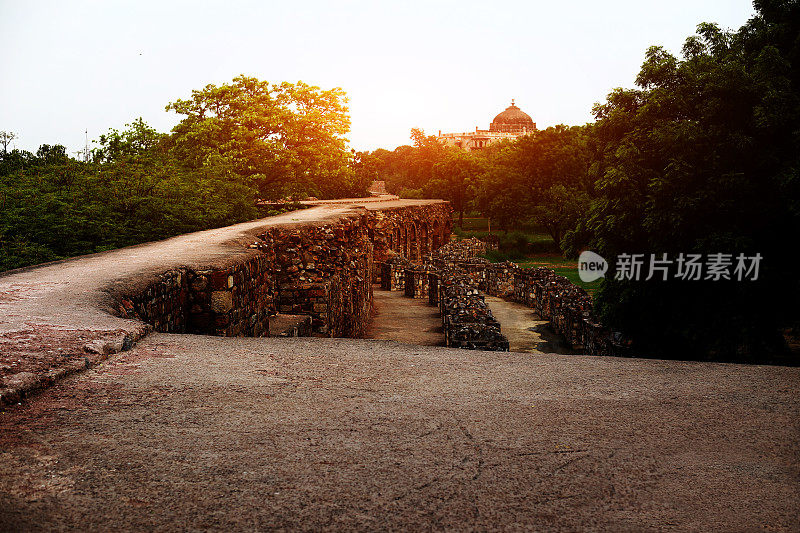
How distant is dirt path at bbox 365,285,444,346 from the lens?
1748 cm

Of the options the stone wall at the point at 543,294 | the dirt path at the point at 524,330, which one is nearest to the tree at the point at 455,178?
the stone wall at the point at 543,294

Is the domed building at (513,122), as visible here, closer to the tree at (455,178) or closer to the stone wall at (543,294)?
the tree at (455,178)

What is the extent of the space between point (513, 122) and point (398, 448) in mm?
117765

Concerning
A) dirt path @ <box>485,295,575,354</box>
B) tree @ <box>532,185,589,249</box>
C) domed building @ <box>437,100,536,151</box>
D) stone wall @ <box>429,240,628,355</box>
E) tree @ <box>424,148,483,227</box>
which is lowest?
dirt path @ <box>485,295,575,354</box>

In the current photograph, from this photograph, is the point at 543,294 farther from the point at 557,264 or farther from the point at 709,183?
the point at 557,264

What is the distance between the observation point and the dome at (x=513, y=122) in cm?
11475

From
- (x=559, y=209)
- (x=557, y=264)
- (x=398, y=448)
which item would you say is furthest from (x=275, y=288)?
(x=559, y=209)

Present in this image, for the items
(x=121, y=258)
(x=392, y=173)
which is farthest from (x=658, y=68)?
(x=392, y=173)

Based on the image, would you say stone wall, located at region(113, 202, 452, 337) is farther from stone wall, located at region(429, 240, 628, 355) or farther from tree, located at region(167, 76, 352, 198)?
tree, located at region(167, 76, 352, 198)

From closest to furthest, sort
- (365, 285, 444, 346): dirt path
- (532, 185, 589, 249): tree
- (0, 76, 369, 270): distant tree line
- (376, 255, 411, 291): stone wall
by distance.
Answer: (0, 76, 369, 270): distant tree line
(365, 285, 444, 346): dirt path
(376, 255, 411, 291): stone wall
(532, 185, 589, 249): tree

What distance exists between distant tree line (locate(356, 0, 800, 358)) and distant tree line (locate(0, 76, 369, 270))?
35.5ft

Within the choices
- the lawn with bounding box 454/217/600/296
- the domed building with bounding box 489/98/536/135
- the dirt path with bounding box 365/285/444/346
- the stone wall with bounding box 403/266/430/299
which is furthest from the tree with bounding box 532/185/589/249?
the domed building with bounding box 489/98/536/135

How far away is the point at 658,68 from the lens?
15445 millimetres

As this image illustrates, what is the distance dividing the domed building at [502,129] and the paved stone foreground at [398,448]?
107m
